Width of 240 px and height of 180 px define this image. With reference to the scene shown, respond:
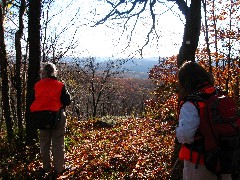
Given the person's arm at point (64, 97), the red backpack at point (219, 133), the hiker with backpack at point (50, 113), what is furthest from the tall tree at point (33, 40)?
the red backpack at point (219, 133)

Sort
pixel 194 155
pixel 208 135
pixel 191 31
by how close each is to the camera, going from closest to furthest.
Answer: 1. pixel 208 135
2. pixel 194 155
3. pixel 191 31

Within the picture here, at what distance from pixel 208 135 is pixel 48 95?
11.8 ft

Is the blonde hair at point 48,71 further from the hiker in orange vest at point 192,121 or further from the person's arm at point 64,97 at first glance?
the hiker in orange vest at point 192,121

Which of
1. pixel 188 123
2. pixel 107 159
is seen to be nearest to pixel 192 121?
pixel 188 123

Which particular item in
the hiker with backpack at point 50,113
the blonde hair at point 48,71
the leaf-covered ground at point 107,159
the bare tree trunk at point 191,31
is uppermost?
the bare tree trunk at point 191,31

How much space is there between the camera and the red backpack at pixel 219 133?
2.84 m

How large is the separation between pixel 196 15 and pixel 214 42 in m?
18.1

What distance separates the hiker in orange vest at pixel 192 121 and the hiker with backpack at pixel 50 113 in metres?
3.12

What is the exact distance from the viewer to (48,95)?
5758 mm

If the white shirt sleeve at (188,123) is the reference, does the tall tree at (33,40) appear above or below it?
above

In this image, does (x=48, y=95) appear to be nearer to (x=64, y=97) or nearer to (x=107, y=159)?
(x=64, y=97)

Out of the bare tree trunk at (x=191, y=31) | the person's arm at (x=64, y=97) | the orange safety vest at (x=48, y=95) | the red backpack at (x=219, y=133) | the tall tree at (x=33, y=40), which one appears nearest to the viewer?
the red backpack at (x=219, y=133)

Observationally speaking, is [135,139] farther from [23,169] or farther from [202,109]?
[202,109]

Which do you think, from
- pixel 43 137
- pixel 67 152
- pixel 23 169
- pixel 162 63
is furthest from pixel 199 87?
pixel 162 63
